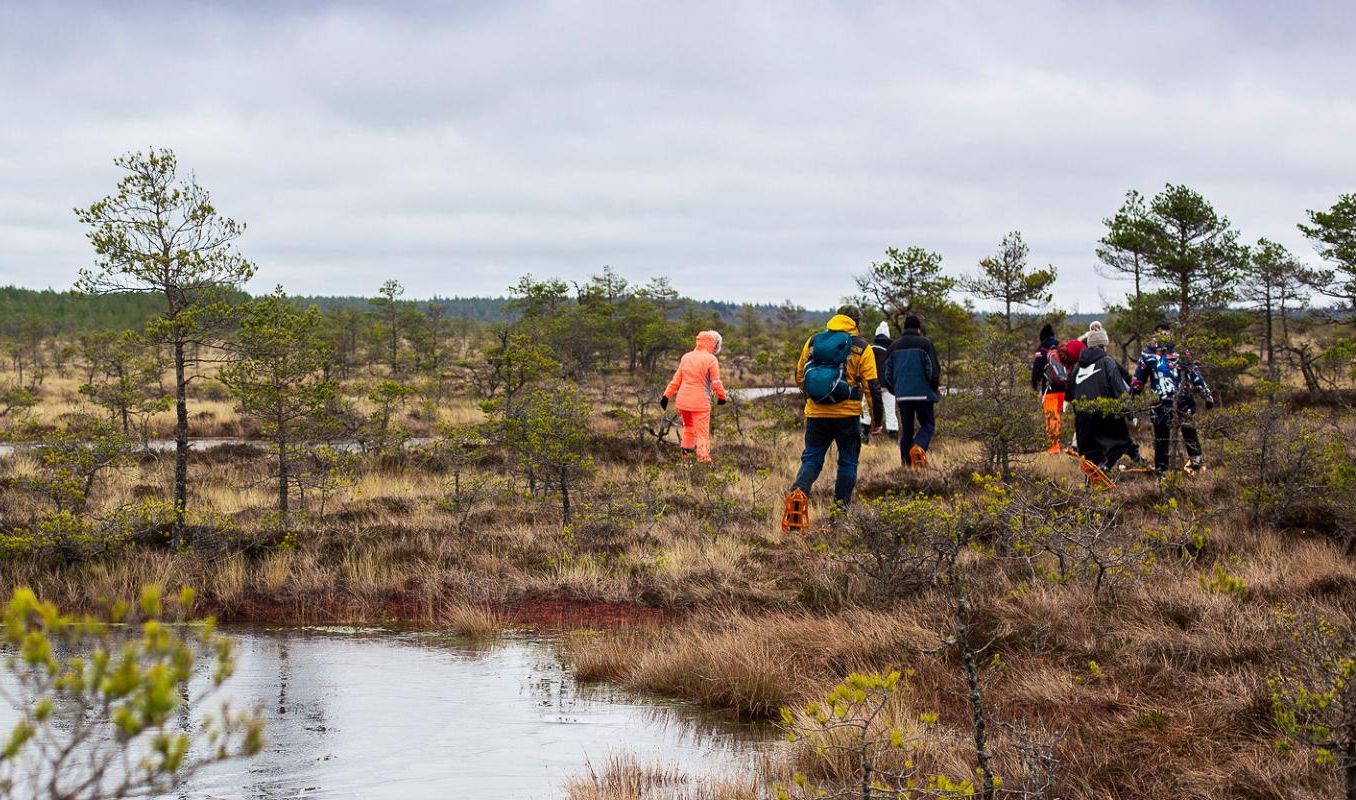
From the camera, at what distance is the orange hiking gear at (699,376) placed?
13.3 metres

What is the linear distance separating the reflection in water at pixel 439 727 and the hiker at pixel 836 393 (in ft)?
10.6

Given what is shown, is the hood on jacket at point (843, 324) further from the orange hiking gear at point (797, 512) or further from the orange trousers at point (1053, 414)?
the orange trousers at point (1053, 414)

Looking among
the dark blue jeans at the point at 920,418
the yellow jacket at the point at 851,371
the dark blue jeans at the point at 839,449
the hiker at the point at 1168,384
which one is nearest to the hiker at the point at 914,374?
the dark blue jeans at the point at 920,418

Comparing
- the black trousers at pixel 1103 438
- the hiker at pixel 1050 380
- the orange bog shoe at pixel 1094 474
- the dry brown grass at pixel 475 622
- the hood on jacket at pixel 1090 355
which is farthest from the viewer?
the hiker at pixel 1050 380

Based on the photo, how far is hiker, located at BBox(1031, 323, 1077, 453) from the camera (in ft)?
44.9

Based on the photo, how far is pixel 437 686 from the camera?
618cm

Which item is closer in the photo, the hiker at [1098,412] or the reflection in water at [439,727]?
the reflection in water at [439,727]

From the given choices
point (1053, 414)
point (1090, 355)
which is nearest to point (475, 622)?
point (1090, 355)

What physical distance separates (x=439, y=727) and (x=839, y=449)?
478cm

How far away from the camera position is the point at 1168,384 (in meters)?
11.3

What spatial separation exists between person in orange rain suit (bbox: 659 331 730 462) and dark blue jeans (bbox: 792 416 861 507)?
12.1 feet

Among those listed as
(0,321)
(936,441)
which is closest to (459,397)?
(936,441)

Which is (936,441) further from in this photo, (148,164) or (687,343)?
(687,343)

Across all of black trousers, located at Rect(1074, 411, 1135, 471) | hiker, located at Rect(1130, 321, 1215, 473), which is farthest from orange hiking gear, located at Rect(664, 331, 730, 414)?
hiker, located at Rect(1130, 321, 1215, 473)
